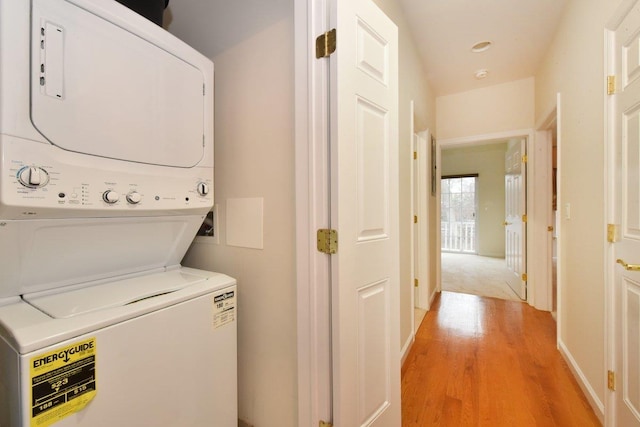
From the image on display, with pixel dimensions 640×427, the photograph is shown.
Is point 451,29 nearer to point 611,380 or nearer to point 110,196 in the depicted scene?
point 611,380

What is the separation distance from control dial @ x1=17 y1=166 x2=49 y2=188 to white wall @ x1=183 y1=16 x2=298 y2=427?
2.18ft

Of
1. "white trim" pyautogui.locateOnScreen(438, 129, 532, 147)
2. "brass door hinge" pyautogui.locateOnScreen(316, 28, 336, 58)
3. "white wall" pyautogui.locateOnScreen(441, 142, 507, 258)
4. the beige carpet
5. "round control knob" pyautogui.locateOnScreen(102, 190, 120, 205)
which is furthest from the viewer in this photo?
"white wall" pyautogui.locateOnScreen(441, 142, 507, 258)

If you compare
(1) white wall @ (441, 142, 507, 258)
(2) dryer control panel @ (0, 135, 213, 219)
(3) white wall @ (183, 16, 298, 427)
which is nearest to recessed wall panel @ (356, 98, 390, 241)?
(3) white wall @ (183, 16, 298, 427)

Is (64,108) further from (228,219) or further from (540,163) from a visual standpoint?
(540,163)

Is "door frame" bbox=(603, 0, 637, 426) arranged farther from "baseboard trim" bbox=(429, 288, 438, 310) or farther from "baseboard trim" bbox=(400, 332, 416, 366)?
"baseboard trim" bbox=(429, 288, 438, 310)

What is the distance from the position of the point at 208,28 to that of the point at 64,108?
89 cm

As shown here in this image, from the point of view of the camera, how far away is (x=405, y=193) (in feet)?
6.90

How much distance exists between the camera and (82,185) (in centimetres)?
78

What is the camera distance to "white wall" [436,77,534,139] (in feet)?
9.99

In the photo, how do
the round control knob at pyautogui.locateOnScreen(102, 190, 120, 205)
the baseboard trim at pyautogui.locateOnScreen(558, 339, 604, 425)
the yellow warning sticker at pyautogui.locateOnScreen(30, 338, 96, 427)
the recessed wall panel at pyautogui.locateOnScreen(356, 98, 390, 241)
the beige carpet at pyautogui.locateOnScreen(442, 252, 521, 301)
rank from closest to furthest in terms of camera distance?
the yellow warning sticker at pyautogui.locateOnScreen(30, 338, 96, 427)
the round control knob at pyautogui.locateOnScreen(102, 190, 120, 205)
the recessed wall panel at pyautogui.locateOnScreen(356, 98, 390, 241)
the baseboard trim at pyautogui.locateOnScreen(558, 339, 604, 425)
the beige carpet at pyautogui.locateOnScreen(442, 252, 521, 301)

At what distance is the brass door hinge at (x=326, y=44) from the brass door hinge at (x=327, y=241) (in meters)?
0.66

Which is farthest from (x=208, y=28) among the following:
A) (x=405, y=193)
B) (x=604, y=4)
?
(x=604, y=4)

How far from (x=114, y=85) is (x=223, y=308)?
86 centimetres

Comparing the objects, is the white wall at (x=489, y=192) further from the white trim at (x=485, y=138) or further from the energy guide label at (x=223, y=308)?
the energy guide label at (x=223, y=308)
